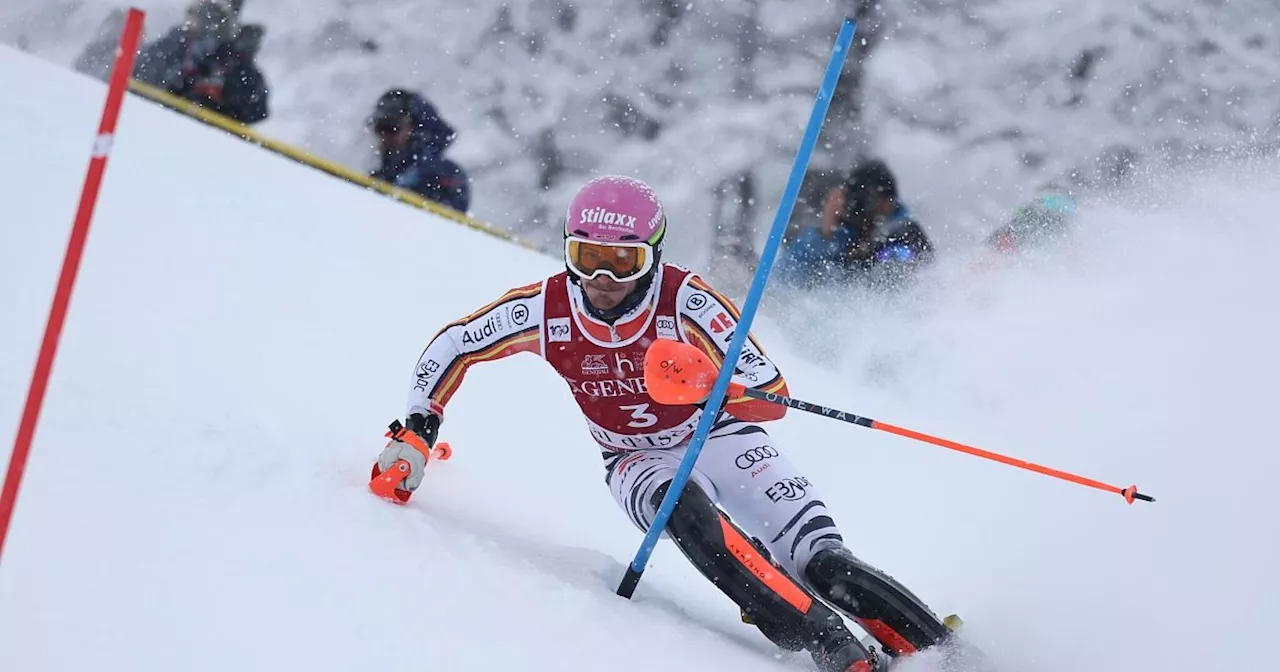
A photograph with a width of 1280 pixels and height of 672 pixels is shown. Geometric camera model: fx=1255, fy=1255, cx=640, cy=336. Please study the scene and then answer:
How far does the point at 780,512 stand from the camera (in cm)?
363

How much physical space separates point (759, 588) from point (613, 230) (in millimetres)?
1021

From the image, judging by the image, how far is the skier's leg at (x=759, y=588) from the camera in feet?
10.1

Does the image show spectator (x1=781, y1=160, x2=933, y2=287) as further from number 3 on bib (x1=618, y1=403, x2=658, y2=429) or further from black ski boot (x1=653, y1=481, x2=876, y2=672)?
black ski boot (x1=653, y1=481, x2=876, y2=672)

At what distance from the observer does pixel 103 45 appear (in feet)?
43.2

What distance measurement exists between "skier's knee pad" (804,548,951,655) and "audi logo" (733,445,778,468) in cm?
50

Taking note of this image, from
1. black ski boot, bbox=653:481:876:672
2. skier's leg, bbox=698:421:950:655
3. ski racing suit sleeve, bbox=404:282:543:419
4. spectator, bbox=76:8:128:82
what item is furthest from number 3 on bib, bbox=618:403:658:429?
spectator, bbox=76:8:128:82

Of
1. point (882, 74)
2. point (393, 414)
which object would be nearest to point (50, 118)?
point (393, 414)

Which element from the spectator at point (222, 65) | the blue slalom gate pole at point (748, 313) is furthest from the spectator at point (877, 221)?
the spectator at point (222, 65)

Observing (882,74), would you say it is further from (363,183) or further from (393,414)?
(393,414)

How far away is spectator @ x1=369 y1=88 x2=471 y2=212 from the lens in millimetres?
7902

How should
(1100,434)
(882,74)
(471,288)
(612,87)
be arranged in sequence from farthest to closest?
(612,87) < (882,74) < (471,288) < (1100,434)

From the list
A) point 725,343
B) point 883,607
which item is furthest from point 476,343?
point 883,607

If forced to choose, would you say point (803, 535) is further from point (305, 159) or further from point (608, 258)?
point (305, 159)

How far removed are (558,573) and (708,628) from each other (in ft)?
1.39
